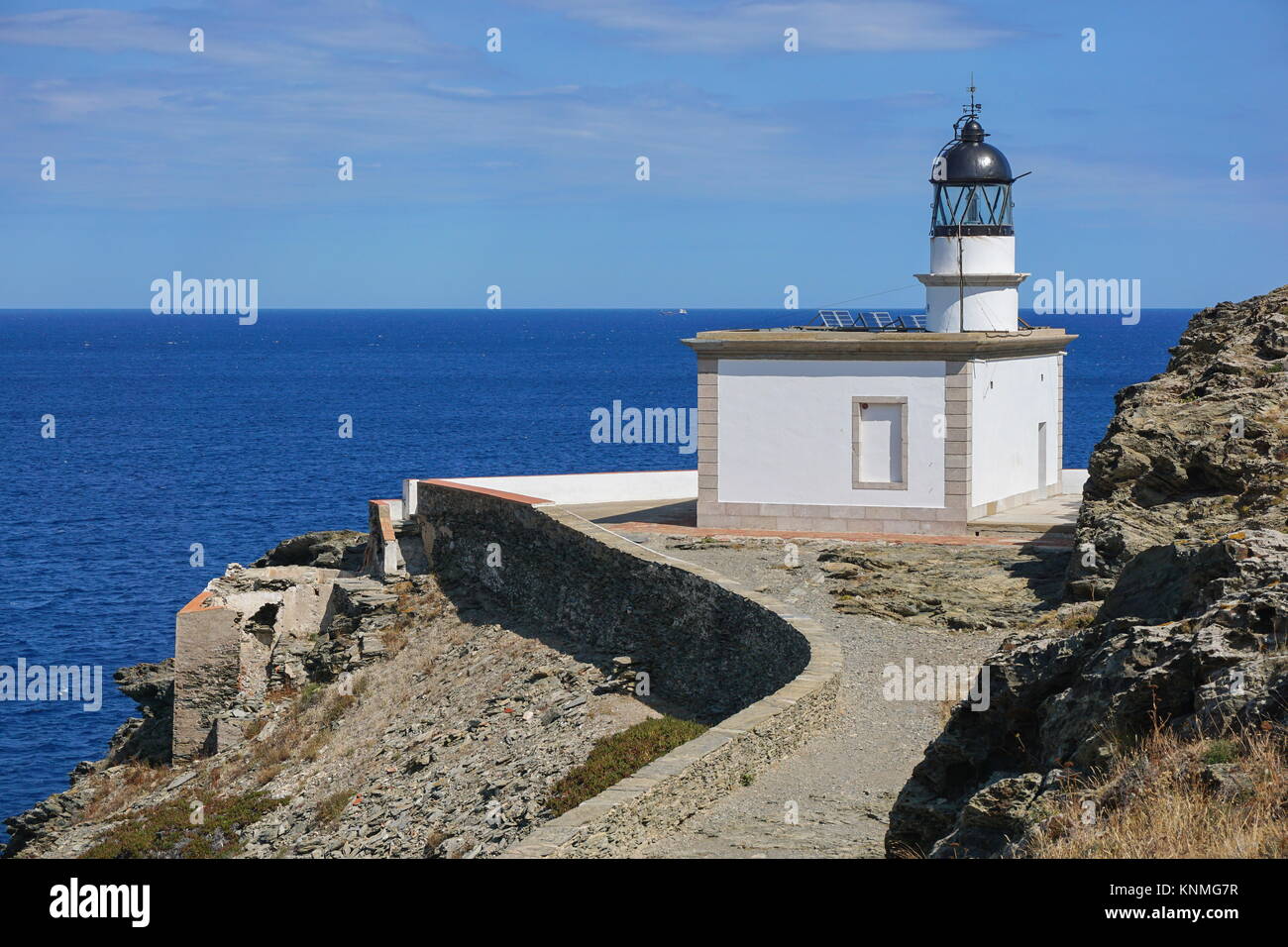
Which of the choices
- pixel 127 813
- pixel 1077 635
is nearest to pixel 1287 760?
pixel 1077 635

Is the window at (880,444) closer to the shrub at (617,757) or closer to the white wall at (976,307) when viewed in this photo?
the white wall at (976,307)

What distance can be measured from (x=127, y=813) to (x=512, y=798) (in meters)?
9.83

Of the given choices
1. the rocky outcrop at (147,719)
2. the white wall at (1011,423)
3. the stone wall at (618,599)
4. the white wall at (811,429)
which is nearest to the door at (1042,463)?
the white wall at (1011,423)

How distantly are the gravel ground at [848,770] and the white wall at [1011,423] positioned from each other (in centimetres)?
646

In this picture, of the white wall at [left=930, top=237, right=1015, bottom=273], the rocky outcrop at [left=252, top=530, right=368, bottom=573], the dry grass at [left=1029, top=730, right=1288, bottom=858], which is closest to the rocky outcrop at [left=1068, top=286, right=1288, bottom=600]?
the white wall at [left=930, top=237, right=1015, bottom=273]

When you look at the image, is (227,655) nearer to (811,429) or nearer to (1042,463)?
(811,429)

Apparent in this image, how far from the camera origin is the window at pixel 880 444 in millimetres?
24359

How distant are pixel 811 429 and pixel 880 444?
3.93 feet

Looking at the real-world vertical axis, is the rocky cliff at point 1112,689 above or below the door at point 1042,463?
below

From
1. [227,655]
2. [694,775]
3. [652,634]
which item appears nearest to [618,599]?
[652,634]

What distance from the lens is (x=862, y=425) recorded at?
80.6 feet

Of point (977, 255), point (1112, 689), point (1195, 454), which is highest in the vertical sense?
point (977, 255)

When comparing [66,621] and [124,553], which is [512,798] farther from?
[124,553]

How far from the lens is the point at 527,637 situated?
2436cm
